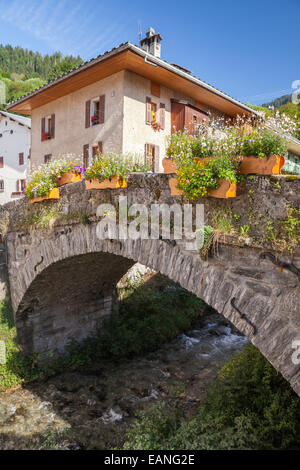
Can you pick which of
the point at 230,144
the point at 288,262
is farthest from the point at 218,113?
the point at 288,262

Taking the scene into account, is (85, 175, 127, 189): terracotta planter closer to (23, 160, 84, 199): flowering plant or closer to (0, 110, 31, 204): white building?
(23, 160, 84, 199): flowering plant

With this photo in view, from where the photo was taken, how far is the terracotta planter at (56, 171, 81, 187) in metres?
6.99

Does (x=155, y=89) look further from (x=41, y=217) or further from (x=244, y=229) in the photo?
(x=244, y=229)

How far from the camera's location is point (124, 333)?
1153 centimetres

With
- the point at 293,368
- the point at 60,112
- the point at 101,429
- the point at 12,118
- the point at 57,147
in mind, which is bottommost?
the point at 101,429

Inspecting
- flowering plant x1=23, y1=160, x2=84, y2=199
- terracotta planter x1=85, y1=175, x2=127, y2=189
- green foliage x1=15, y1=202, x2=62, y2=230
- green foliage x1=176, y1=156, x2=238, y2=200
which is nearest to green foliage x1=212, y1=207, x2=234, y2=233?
green foliage x1=176, y1=156, x2=238, y2=200

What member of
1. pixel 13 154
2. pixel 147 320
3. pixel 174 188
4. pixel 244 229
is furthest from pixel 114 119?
pixel 13 154

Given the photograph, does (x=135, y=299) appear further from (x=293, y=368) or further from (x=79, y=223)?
(x=293, y=368)

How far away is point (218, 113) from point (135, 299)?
901 centimetres

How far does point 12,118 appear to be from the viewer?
23.3m

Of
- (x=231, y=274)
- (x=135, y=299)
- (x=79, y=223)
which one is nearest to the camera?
(x=231, y=274)

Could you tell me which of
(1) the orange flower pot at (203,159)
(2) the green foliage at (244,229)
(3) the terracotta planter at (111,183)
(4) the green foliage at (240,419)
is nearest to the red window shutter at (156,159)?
(3) the terracotta planter at (111,183)

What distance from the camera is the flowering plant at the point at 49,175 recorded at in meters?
7.15

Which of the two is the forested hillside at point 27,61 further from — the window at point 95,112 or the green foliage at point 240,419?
the green foliage at point 240,419
